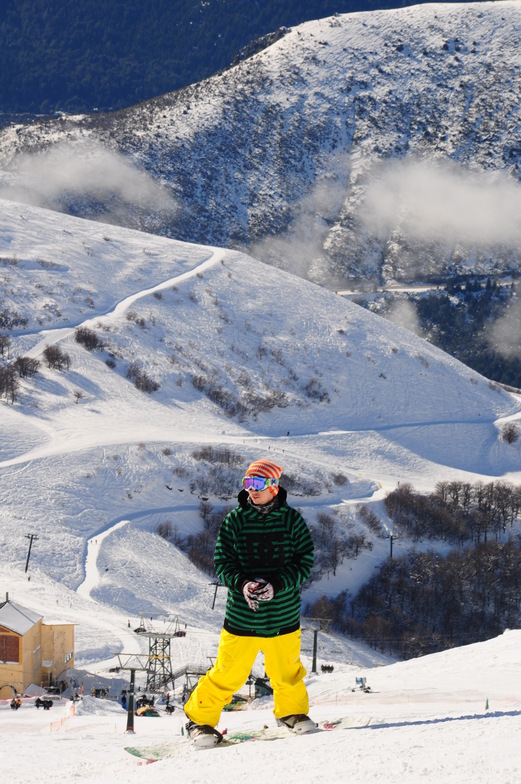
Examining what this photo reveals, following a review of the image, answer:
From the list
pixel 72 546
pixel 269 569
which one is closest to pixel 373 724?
pixel 269 569

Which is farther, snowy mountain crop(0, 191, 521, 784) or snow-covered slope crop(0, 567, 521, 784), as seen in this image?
snowy mountain crop(0, 191, 521, 784)

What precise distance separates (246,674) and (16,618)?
95.3ft

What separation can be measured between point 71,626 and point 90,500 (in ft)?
127

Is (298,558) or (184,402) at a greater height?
(298,558)

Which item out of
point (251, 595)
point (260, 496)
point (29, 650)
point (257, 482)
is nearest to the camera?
point (251, 595)

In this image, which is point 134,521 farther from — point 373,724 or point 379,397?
point 373,724

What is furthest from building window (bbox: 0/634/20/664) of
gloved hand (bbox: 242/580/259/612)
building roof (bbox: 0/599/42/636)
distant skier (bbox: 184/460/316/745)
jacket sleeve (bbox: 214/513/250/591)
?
gloved hand (bbox: 242/580/259/612)

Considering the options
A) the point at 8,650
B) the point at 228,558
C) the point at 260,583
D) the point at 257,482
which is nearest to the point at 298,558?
the point at 260,583

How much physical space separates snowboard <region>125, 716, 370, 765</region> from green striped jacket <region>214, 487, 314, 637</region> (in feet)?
4.28

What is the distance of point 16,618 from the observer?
38.2 metres

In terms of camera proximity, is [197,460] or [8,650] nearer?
[8,650]

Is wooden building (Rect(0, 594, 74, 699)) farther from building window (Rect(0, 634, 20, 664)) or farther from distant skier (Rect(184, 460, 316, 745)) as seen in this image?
distant skier (Rect(184, 460, 316, 745))

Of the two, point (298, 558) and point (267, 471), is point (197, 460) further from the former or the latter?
point (267, 471)

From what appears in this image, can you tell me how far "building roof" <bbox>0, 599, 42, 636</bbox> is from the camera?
36.9 metres
